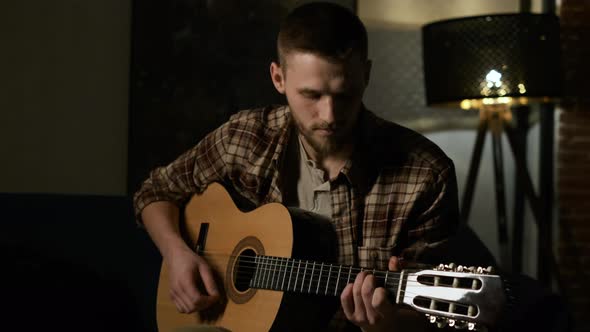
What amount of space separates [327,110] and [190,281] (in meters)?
0.52

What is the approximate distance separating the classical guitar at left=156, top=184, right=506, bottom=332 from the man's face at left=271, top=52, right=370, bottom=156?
183 millimetres

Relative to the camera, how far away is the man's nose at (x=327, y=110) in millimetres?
1629

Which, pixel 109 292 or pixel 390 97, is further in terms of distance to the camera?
pixel 390 97

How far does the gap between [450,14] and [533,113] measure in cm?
61

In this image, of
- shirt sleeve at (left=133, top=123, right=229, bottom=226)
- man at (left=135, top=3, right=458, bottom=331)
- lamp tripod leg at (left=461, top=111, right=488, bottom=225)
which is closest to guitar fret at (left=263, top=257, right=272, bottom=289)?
man at (left=135, top=3, right=458, bottom=331)

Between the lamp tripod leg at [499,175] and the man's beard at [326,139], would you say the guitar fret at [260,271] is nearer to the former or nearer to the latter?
the man's beard at [326,139]

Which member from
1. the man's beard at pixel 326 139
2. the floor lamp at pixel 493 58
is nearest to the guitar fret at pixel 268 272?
the man's beard at pixel 326 139

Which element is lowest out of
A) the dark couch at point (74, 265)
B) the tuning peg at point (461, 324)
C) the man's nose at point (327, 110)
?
the dark couch at point (74, 265)

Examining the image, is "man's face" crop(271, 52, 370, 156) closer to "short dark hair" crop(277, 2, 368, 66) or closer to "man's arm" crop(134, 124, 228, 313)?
"short dark hair" crop(277, 2, 368, 66)

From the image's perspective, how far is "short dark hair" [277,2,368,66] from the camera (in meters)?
1.66

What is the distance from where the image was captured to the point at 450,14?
3.51 m

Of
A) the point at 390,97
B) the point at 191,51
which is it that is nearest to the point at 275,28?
the point at 191,51

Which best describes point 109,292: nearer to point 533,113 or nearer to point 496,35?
point 496,35

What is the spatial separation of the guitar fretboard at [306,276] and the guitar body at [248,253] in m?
0.03
